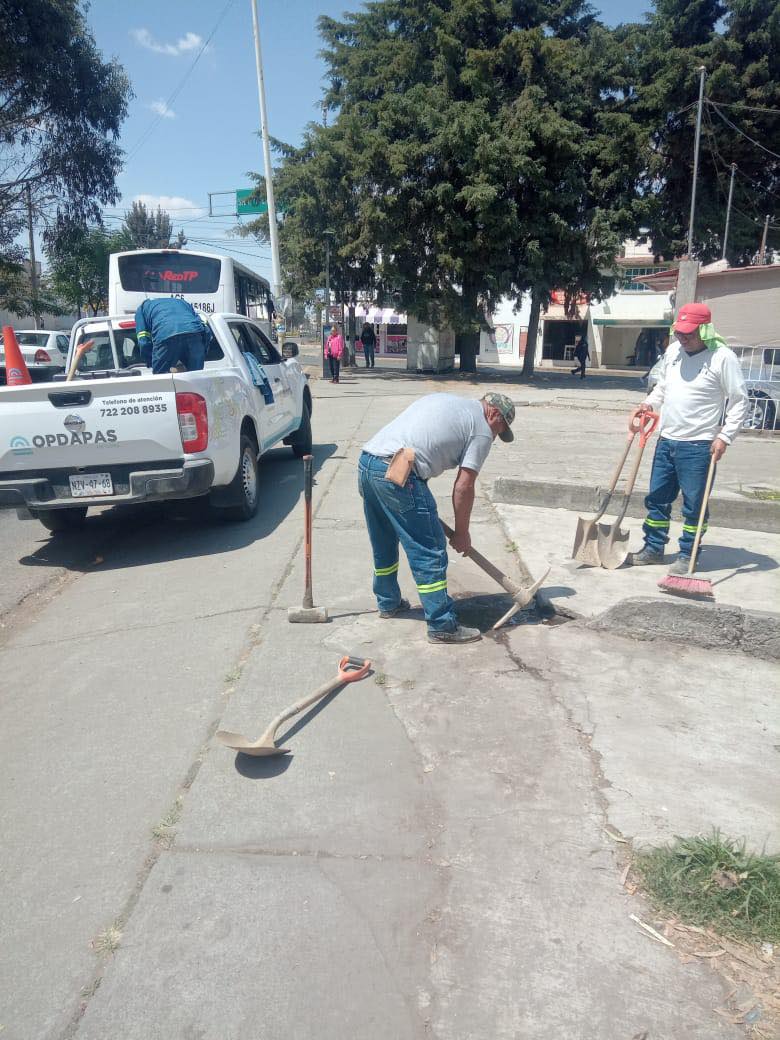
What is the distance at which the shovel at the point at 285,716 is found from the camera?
3.34 m

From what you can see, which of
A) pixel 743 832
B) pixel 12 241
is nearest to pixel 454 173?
pixel 12 241

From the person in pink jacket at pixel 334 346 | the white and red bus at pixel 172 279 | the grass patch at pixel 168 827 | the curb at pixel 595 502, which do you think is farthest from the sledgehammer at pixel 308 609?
the person in pink jacket at pixel 334 346

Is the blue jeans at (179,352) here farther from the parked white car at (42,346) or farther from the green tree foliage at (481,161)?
the green tree foliage at (481,161)

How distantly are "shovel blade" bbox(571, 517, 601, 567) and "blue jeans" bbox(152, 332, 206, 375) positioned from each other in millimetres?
3685

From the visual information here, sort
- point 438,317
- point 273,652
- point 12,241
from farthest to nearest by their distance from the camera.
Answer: point 12,241 → point 438,317 → point 273,652

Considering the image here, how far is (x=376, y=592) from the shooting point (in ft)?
16.3

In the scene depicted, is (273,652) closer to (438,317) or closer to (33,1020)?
(33,1020)

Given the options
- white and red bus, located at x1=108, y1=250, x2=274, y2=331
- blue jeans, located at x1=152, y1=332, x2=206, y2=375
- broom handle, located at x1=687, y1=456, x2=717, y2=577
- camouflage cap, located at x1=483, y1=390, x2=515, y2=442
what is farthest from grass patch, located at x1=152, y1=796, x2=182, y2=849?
white and red bus, located at x1=108, y1=250, x2=274, y2=331

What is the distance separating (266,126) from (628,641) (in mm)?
20756

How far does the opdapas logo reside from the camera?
15.1m

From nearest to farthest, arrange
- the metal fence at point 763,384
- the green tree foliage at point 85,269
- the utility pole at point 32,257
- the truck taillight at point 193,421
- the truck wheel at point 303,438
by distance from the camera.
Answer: the truck taillight at point 193,421 < the truck wheel at point 303,438 < the metal fence at point 763,384 < the utility pole at point 32,257 < the green tree foliage at point 85,269

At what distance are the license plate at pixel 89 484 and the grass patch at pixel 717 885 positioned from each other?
4877 millimetres

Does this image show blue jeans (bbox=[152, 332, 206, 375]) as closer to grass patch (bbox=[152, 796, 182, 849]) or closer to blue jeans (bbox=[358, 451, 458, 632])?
blue jeans (bbox=[358, 451, 458, 632])

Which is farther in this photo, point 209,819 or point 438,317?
point 438,317
